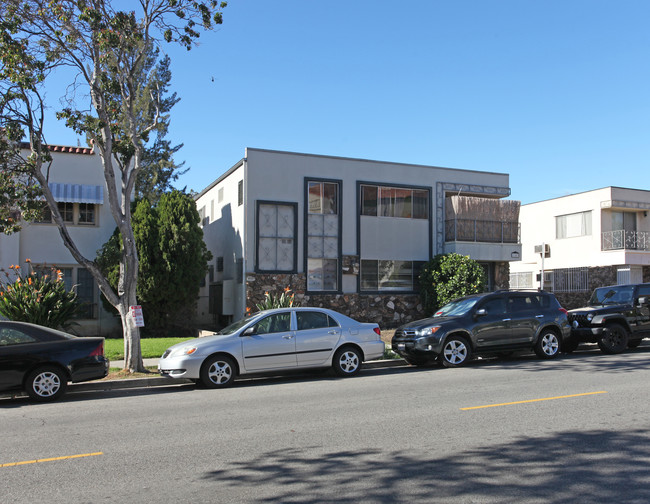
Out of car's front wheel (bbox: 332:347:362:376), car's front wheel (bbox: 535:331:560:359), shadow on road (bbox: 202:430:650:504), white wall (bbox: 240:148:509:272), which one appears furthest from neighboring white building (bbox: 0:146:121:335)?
shadow on road (bbox: 202:430:650:504)

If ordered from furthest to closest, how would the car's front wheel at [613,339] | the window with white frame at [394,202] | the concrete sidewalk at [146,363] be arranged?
the window with white frame at [394,202]
the car's front wheel at [613,339]
the concrete sidewalk at [146,363]

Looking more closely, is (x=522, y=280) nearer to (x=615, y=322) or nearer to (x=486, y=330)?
(x=615, y=322)

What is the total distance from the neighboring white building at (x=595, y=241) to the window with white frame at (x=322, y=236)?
12222 millimetres

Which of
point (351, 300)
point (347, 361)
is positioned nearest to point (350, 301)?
point (351, 300)

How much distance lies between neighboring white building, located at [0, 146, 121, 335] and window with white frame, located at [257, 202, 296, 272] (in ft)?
16.9

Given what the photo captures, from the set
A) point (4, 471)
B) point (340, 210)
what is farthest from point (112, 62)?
point (340, 210)

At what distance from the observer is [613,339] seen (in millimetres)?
15164

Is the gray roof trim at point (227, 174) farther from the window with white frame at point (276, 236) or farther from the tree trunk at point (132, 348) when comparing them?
the tree trunk at point (132, 348)

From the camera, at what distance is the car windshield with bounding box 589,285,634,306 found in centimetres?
1573

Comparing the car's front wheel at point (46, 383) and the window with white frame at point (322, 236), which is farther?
the window with white frame at point (322, 236)

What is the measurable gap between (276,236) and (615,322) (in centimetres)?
1121

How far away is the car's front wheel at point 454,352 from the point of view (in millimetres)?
13125

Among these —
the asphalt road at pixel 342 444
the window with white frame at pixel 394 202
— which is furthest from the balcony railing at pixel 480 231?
the asphalt road at pixel 342 444

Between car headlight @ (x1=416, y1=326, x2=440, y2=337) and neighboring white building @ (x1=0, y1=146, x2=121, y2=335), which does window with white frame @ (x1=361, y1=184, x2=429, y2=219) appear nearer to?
neighboring white building @ (x1=0, y1=146, x2=121, y2=335)
